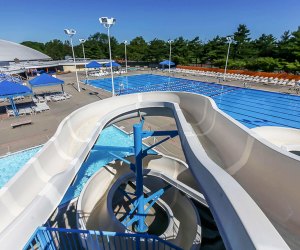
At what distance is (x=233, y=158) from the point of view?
4.11m

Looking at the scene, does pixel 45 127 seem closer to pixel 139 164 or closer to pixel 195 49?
pixel 139 164

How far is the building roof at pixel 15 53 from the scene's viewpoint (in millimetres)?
53531

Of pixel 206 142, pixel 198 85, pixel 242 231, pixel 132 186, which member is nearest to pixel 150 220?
pixel 132 186

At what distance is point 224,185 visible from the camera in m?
2.25

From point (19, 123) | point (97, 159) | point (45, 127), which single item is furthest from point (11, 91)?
point (97, 159)

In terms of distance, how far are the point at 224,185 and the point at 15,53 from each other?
229 ft

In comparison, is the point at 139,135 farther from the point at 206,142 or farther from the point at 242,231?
Answer: the point at 242,231

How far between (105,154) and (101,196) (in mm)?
3735

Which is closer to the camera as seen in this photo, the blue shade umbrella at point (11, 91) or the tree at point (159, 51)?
the blue shade umbrella at point (11, 91)

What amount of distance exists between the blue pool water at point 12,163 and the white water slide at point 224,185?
6.69 m

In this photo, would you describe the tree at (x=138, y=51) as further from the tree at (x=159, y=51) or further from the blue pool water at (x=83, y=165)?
the blue pool water at (x=83, y=165)

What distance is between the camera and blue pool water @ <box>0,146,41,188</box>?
32.5 ft

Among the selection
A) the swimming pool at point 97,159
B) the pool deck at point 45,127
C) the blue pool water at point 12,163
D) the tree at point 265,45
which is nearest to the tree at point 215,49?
the tree at point 265,45

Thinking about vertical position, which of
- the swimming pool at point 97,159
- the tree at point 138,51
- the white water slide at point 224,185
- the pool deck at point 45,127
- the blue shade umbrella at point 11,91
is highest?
the tree at point 138,51
